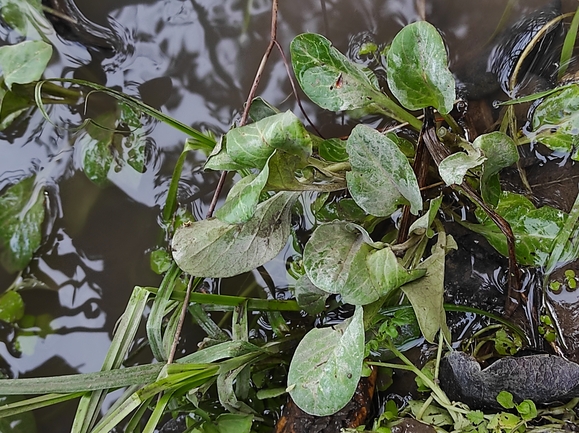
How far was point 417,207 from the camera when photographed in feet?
2.48

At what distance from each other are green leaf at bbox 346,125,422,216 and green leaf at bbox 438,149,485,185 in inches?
1.7

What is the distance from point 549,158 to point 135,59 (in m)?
0.93

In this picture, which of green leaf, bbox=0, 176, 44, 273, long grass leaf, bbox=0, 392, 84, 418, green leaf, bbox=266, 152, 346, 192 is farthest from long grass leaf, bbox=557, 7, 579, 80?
green leaf, bbox=0, 176, 44, 273

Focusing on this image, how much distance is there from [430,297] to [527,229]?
247 mm

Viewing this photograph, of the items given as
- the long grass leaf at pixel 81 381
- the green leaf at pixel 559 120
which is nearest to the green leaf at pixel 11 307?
the long grass leaf at pixel 81 381

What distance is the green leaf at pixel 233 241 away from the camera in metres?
0.81

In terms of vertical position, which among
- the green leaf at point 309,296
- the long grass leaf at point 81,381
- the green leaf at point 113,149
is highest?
the green leaf at point 113,149

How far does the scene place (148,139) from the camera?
1210 millimetres

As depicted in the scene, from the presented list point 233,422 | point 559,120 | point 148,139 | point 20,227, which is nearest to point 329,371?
point 233,422

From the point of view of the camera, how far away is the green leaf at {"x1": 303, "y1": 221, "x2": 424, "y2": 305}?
0.76 meters

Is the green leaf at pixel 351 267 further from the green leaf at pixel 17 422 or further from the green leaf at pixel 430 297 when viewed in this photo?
the green leaf at pixel 17 422

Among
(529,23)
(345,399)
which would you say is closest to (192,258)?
(345,399)

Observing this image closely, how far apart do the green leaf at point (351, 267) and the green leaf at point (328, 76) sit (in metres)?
0.21

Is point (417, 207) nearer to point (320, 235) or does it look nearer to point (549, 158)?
point (320, 235)
